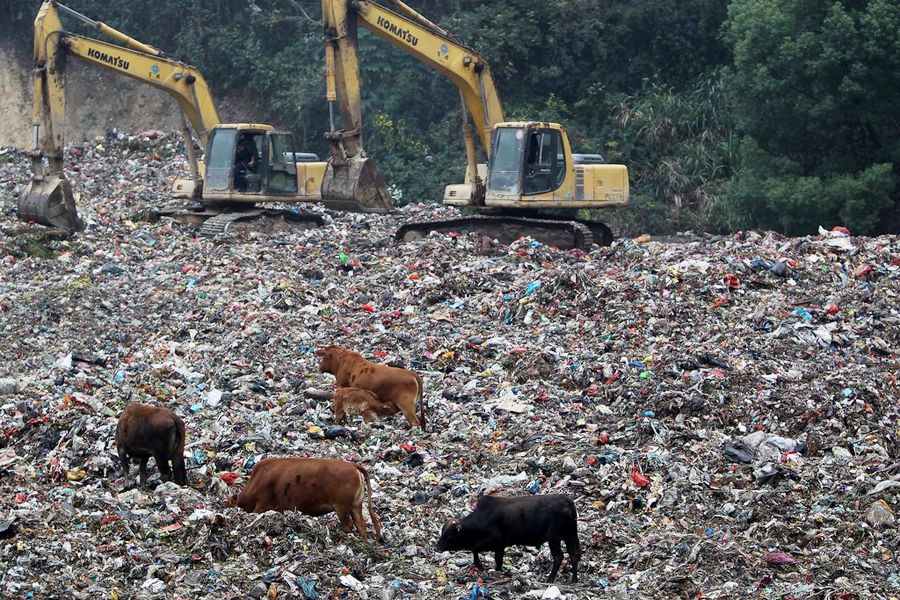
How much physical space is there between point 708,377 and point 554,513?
4296 mm

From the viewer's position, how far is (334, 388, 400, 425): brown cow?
1143 centimetres

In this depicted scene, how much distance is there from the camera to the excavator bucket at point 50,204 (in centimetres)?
2134

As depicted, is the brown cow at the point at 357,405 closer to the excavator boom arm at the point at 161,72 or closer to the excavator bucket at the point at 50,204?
the excavator bucket at the point at 50,204

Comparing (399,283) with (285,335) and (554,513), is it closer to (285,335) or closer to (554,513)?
(285,335)

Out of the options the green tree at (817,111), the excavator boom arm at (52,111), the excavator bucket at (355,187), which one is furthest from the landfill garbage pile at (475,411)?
the green tree at (817,111)

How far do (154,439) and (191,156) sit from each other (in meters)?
15.5

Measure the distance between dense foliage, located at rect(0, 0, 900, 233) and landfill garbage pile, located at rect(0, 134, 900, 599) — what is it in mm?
8056

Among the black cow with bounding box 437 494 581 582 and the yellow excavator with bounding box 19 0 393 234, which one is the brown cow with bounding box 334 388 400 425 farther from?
the yellow excavator with bounding box 19 0 393 234

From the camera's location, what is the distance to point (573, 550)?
8.20 metres

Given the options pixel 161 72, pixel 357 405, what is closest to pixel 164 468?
pixel 357 405

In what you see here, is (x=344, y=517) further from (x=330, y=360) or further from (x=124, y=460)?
(x=330, y=360)

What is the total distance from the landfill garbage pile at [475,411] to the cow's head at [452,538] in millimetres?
213

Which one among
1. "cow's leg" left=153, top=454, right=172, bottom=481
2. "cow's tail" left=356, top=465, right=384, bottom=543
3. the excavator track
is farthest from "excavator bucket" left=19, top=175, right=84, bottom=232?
"cow's tail" left=356, top=465, right=384, bottom=543

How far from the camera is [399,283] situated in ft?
55.8
